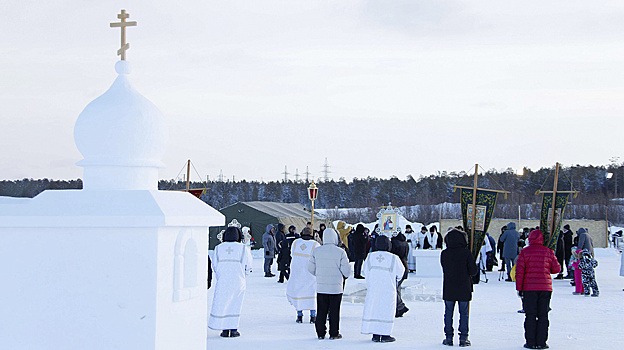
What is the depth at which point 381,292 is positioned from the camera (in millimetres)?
9383

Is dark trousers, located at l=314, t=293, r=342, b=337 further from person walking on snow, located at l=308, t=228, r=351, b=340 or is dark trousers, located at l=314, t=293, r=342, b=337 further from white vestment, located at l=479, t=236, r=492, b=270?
white vestment, located at l=479, t=236, r=492, b=270

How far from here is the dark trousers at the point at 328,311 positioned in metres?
9.55

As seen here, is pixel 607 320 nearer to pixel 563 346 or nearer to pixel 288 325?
pixel 563 346

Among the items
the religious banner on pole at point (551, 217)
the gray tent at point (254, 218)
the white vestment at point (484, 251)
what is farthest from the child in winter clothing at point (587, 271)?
the gray tent at point (254, 218)

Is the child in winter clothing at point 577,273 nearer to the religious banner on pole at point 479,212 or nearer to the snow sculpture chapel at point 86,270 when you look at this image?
the religious banner on pole at point 479,212

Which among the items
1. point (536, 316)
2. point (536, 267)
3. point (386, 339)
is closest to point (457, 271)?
point (536, 267)

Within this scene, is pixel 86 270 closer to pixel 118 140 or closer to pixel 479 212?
pixel 118 140

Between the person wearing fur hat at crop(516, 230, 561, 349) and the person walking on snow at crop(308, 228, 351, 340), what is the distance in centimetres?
197

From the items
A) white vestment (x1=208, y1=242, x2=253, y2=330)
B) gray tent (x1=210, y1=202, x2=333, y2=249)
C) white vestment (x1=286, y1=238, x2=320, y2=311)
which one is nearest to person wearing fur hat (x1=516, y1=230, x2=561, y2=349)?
white vestment (x1=286, y1=238, x2=320, y2=311)

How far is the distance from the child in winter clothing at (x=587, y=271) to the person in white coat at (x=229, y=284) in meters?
7.20

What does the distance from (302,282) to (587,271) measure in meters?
6.38

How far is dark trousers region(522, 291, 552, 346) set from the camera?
8945 millimetres

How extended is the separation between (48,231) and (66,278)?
0.20 m

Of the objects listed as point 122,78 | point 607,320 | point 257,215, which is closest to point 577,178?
point 257,215
